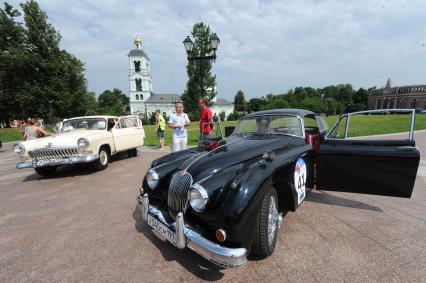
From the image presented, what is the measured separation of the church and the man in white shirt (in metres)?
58.8

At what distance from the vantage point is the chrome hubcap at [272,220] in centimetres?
243

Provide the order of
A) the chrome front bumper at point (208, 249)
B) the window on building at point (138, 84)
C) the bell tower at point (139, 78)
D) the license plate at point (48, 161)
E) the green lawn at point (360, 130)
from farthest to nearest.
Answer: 1. the window on building at point (138, 84)
2. the bell tower at point (139, 78)
3. the green lawn at point (360, 130)
4. the license plate at point (48, 161)
5. the chrome front bumper at point (208, 249)

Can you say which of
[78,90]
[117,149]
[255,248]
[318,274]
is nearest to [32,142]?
[117,149]

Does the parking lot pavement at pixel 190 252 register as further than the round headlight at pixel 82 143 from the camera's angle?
No

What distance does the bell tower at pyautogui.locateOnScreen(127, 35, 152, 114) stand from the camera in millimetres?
70438

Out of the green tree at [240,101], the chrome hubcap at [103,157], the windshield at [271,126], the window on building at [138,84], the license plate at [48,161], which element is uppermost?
the window on building at [138,84]

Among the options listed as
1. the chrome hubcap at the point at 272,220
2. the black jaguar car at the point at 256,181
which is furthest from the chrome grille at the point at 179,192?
the chrome hubcap at the point at 272,220

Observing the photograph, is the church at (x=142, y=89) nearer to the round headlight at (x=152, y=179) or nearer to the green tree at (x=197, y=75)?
the green tree at (x=197, y=75)

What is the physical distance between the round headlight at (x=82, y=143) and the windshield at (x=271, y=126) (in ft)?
13.9

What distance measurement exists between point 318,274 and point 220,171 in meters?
1.41

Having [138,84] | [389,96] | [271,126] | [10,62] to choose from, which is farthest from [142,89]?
[389,96]

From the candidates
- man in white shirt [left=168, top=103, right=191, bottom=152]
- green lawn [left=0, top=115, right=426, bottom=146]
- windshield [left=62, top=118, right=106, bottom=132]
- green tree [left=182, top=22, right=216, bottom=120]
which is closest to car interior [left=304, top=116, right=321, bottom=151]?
man in white shirt [left=168, top=103, right=191, bottom=152]

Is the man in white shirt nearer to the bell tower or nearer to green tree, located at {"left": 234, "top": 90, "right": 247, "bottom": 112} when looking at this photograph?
the bell tower

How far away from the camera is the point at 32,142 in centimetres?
618
